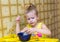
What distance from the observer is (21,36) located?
82 centimetres

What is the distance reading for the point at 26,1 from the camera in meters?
1.25

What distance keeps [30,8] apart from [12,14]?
14 centimetres

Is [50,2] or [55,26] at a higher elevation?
[50,2]

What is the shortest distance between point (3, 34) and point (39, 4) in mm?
513

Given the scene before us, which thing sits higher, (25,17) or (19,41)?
(25,17)

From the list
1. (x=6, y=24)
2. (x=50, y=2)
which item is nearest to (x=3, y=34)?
(x=6, y=24)

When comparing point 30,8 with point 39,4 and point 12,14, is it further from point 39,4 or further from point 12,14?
point 39,4

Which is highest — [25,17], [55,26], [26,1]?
[26,1]

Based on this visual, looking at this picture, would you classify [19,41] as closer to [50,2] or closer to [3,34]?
[3,34]

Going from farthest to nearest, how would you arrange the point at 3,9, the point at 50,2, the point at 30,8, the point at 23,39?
the point at 50,2 → the point at 30,8 → the point at 3,9 → the point at 23,39

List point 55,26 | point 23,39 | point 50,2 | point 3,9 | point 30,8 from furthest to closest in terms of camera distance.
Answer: point 55,26 → point 50,2 → point 30,8 → point 3,9 → point 23,39

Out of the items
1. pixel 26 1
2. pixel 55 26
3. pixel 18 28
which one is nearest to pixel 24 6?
pixel 26 1

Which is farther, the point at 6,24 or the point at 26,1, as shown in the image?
the point at 26,1

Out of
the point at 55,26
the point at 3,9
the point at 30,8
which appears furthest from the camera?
the point at 55,26
